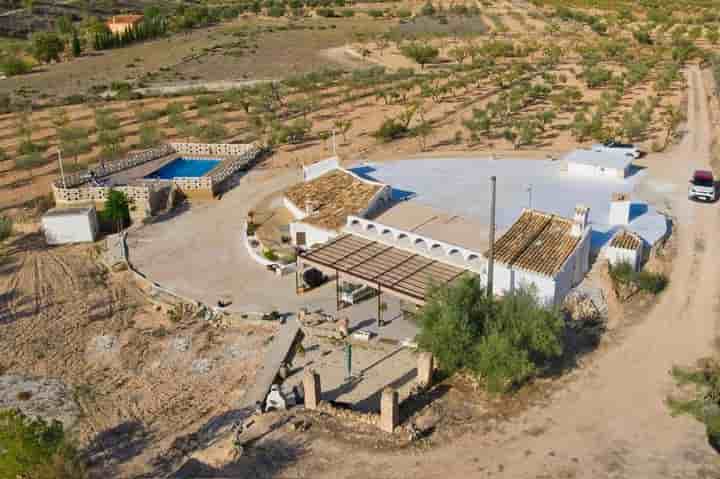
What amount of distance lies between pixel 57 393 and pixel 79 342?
3.11m

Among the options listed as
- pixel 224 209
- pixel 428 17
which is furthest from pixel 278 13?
pixel 224 209

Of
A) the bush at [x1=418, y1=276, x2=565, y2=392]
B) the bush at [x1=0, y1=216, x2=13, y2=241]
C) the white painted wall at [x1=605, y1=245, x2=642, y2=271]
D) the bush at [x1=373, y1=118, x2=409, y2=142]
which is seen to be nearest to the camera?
the bush at [x1=418, y1=276, x2=565, y2=392]

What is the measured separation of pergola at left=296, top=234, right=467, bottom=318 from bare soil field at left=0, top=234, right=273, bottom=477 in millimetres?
3226

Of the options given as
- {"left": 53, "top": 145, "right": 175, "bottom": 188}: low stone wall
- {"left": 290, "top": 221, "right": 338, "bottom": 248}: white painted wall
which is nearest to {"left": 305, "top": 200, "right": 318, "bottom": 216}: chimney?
{"left": 290, "top": 221, "right": 338, "bottom": 248}: white painted wall

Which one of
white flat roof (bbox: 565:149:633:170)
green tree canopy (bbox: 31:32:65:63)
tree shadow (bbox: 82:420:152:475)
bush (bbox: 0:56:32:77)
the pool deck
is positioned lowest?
tree shadow (bbox: 82:420:152:475)

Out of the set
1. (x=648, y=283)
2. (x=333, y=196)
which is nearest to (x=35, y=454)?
(x=333, y=196)

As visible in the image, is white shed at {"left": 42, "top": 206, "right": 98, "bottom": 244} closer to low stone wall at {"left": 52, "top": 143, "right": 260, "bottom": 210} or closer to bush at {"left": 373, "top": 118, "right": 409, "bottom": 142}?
low stone wall at {"left": 52, "top": 143, "right": 260, "bottom": 210}

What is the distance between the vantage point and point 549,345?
20.2 metres

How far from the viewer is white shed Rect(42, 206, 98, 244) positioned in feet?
107

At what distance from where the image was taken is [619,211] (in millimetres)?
30312

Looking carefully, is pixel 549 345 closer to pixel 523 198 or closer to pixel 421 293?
pixel 421 293

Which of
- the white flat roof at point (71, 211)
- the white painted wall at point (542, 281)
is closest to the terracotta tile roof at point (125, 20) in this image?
the white flat roof at point (71, 211)

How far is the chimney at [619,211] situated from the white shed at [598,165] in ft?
19.2

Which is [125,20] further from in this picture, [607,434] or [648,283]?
[607,434]
